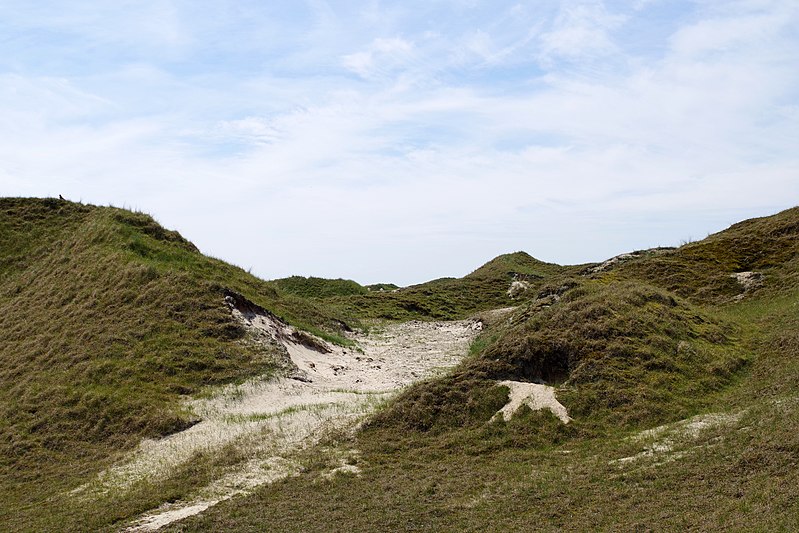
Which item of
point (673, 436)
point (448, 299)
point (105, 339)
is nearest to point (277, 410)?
point (105, 339)

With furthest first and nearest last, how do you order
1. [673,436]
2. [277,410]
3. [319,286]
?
[319,286], [277,410], [673,436]

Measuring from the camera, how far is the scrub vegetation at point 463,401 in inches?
515

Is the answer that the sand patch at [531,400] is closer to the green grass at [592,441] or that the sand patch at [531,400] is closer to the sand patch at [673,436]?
the green grass at [592,441]

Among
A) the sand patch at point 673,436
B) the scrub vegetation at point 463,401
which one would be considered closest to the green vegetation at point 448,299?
the scrub vegetation at point 463,401

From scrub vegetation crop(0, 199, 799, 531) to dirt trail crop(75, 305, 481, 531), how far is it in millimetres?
728

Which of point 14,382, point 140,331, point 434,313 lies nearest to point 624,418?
point 140,331

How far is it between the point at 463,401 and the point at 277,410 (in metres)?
7.09

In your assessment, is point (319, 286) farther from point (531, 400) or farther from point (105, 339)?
point (531, 400)

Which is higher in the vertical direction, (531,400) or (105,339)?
(105,339)

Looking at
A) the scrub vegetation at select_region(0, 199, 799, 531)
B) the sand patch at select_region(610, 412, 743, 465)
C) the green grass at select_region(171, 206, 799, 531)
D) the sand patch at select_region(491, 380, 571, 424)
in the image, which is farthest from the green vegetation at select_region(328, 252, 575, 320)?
the sand patch at select_region(610, 412, 743, 465)

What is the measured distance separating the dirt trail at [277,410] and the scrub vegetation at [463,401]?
2.39 ft

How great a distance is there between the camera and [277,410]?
23219 millimetres

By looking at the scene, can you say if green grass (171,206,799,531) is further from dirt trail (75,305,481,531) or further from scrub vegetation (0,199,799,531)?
dirt trail (75,305,481,531)

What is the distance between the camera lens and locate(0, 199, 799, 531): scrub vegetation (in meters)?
13.1
